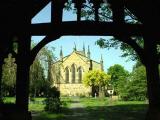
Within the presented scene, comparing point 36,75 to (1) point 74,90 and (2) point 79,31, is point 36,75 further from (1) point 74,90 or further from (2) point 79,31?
(1) point 74,90

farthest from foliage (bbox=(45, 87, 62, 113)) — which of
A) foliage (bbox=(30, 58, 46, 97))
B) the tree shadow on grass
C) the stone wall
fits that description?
the stone wall

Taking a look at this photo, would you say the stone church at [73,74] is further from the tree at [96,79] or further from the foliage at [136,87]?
the foliage at [136,87]

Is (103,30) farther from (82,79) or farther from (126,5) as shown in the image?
(82,79)

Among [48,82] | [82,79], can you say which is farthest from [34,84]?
[82,79]

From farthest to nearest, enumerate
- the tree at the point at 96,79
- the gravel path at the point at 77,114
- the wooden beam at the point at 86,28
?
the tree at the point at 96,79 < the gravel path at the point at 77,114 < the wooden beam at the point at 86,28

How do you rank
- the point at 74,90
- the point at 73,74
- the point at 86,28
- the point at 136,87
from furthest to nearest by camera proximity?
the point at 73,74 → the point at 74,90 → the point at 136,87 → the point at 86,28

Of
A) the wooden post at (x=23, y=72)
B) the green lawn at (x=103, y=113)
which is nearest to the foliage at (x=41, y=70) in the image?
the green lawn at (x=103, y=113)

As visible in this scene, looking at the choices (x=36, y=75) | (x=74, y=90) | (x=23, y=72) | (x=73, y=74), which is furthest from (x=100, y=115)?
(x=73, y=74)

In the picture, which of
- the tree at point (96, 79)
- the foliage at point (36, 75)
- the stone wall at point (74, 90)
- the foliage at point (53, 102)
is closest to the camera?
the foliage at point (53, 102)

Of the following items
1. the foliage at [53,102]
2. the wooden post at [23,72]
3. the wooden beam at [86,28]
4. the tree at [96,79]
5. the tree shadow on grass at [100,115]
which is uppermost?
the tree at [96,79]

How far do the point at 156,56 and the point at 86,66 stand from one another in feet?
258

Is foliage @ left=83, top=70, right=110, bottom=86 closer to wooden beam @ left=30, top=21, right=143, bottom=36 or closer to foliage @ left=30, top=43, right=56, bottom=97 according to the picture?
foliage @ left=30, top=43, right=56, bottom=97

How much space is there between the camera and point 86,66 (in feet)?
287

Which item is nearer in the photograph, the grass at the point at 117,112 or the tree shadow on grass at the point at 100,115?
the tree shadow on grass at the point at 100,115
